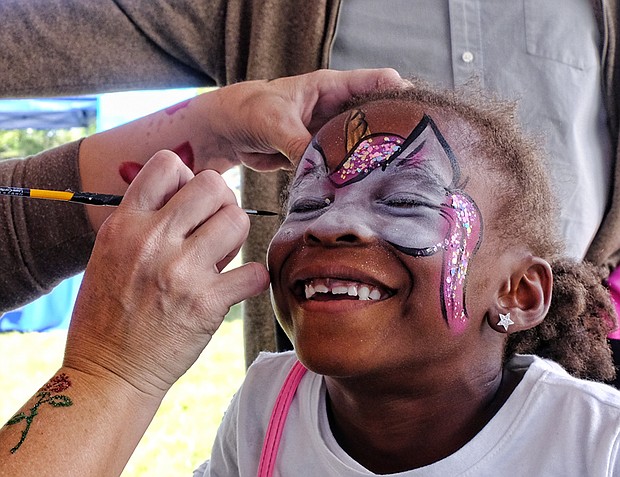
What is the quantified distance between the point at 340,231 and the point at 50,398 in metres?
Result: 0.41

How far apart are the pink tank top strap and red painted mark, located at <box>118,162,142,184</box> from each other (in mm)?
455

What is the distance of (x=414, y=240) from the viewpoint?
1003 mm

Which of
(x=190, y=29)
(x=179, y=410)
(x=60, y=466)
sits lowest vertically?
(x=179, y=410)

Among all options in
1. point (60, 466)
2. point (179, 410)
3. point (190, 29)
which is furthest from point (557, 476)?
point (179, 410)

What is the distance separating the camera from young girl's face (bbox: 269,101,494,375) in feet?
3.22

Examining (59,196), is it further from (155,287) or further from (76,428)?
(76,428)

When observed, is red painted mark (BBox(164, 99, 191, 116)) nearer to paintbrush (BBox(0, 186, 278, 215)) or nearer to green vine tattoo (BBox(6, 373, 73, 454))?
paintbrush (BBox(0, 186, 278, 215))

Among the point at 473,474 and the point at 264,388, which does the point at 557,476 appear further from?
the point at 264,388

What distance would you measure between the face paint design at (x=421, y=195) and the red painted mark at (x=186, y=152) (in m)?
0.39

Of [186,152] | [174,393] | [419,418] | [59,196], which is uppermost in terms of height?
[59,196]

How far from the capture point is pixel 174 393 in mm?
3492

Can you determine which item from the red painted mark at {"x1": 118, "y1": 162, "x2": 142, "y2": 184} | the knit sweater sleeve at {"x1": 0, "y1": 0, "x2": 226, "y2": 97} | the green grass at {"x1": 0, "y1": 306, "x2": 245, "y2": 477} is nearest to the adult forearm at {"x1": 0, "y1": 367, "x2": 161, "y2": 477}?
the red painted mark at {"x1": 118, "y1": 162, "x2": 142, "y2": 184}

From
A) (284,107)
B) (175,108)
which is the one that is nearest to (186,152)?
(175,108)

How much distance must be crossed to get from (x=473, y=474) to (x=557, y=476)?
0.11 meters
